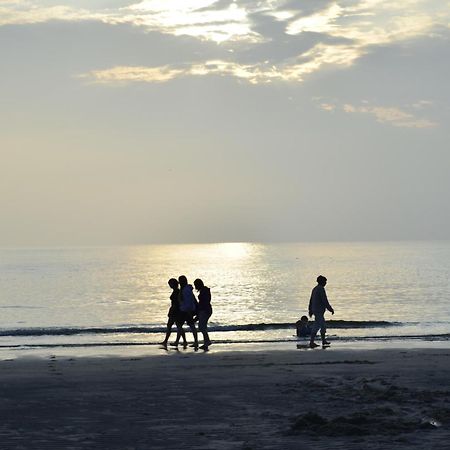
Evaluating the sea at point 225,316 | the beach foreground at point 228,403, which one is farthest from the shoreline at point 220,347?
the beach foreground at point 228,403

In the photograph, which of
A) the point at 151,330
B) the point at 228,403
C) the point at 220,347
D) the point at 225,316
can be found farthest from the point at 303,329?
the point at 225,316

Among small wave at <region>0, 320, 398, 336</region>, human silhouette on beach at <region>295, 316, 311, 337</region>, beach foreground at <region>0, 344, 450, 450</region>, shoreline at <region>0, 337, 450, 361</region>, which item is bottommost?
small wave at <region>0, 320, 398, 336</region>

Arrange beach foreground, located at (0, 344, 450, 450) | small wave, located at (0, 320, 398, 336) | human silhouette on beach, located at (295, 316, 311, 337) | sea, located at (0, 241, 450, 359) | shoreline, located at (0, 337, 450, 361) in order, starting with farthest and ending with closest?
small wave, located at (0, 320, 398, 336) → human silhouette on beach, located at (295, 316, 311, 337) → sea, located at (0, 241, 450, 359) → shoreline, located at (0, 337, 450, 361) → beach foreground, located at (0, 344, 450, 450)

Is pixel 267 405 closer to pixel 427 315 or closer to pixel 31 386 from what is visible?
pixel 31 386

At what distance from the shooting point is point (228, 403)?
13.8 metres

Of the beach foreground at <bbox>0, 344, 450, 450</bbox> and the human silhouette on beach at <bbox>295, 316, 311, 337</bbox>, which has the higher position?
the human silhouette on beach at <bbox>295, 316, 311, 337</bbox>

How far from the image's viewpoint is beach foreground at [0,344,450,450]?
10844 mm

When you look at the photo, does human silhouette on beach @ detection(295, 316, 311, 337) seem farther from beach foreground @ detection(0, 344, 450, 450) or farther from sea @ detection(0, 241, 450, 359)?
beach foreground @ detection(0, 344, 450, 450)

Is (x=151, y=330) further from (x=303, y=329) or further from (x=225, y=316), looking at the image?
(x=225, y=316)

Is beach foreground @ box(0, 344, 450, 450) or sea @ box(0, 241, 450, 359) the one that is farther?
sea @ box(0, 241, 450, 359)

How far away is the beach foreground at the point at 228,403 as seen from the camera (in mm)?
10844

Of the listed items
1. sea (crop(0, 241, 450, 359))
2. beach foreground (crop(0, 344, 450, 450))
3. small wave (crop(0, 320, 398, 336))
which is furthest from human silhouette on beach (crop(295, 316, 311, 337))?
small wave (crop(0, 320, 398, 336))

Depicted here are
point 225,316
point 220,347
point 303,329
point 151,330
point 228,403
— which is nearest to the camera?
point 228,403

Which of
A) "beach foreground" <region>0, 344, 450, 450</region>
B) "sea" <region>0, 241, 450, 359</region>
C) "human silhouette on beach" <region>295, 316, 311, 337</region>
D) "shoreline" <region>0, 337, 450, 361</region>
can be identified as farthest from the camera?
"human silhouette on beach" <region>295, 316, 311, 337</region>
